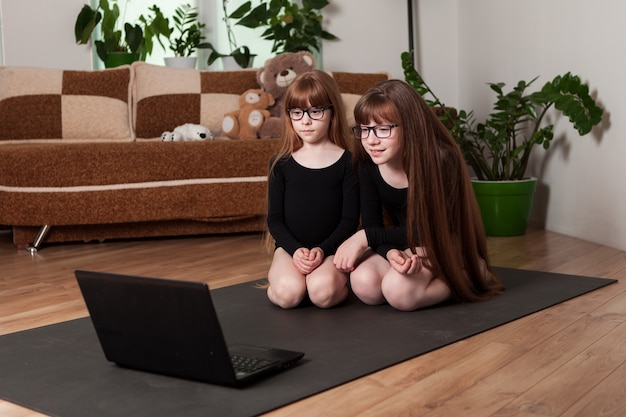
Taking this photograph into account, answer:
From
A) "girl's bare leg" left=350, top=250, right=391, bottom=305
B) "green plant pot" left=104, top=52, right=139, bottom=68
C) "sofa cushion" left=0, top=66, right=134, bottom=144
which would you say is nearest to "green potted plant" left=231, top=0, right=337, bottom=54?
"green plant pot" left=104, top=52, right=139, bottom=68

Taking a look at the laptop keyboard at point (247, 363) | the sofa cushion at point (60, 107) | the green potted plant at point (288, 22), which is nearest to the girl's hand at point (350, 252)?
the laptop keyboard at point (247, 363)

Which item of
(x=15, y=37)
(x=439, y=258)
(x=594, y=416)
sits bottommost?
(x=594, y=416)

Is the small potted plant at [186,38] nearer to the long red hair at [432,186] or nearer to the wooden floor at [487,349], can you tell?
the wooden floor at [487,349]

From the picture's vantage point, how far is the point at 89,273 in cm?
146

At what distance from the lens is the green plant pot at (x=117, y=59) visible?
4176mm

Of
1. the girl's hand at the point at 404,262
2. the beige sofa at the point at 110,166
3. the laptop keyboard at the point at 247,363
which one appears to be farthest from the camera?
the beige sofa at the point at 110,166

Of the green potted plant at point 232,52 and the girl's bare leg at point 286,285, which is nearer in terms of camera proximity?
the girl's bare leg at point 286,285

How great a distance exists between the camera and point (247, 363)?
1499mm

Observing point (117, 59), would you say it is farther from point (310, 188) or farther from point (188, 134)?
point (310, 188)

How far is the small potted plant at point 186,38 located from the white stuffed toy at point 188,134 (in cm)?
88

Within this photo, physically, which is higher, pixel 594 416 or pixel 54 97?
pixel 54 97

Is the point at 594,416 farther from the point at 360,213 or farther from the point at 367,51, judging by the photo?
the point at 367,51

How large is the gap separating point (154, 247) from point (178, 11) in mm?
Result: 1759

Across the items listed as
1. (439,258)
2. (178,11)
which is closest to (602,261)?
(439,258)
